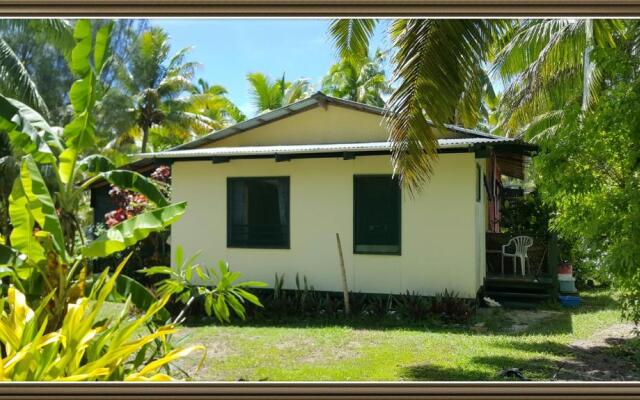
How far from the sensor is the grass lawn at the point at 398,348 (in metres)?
6.96

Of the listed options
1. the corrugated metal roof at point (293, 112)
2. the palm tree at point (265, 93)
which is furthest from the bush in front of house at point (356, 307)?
the palm tree at point (265, 93)

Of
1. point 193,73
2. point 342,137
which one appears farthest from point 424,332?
point 193,73

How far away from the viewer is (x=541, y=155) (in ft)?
23.1

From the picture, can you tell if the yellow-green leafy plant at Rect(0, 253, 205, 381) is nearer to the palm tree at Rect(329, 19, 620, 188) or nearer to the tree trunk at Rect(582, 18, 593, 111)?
the palm tree at Rect(329, 19, 620, 188)

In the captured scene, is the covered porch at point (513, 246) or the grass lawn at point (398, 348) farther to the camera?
the covered porch at point (513, 246)

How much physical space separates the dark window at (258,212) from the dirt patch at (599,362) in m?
5.41

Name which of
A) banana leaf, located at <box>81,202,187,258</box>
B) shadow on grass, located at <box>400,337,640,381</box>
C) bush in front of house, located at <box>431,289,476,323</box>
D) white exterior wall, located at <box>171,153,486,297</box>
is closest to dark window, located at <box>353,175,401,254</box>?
white exterior wall, located at <box>171,153,486,297</box>

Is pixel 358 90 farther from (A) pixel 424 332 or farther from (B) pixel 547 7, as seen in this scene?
(B) pixel 547 7

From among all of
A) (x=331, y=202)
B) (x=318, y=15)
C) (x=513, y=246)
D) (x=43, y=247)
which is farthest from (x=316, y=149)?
→ (x=318, y=15)

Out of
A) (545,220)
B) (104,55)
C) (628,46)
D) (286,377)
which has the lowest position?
(286,377)

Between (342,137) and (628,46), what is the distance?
5.22 meters
